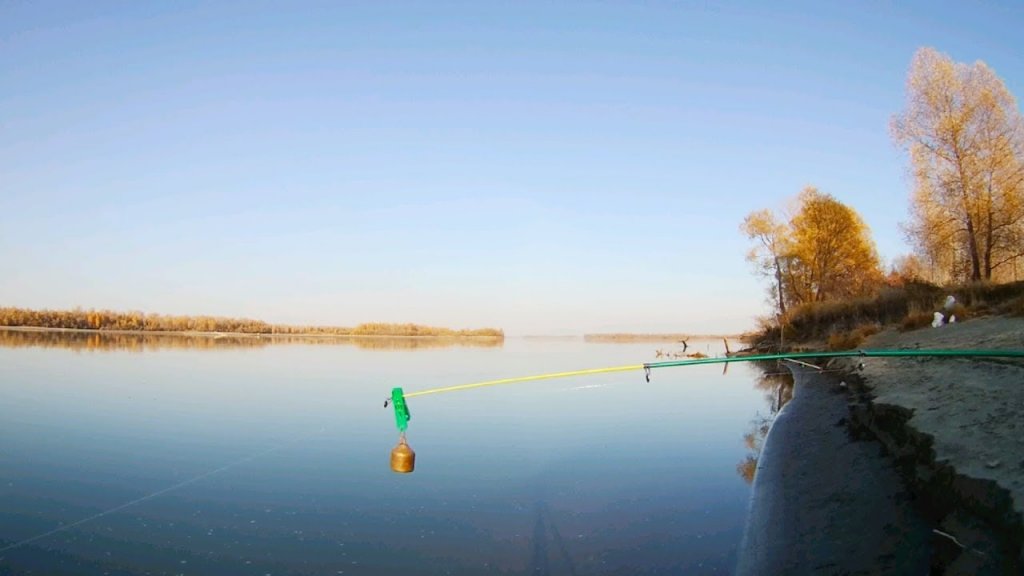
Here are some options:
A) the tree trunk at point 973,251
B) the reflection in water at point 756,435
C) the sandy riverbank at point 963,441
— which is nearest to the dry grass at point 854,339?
the reflection in water at point 756,435

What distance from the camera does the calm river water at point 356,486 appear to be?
7.31m

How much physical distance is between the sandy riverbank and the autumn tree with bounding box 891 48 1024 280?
14753 millimetres

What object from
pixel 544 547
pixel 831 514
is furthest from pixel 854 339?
pixel 544 547

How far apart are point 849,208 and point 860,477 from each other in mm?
41973

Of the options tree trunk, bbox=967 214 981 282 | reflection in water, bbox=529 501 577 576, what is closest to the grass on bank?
tree trunk, bbox=967 214 981 282

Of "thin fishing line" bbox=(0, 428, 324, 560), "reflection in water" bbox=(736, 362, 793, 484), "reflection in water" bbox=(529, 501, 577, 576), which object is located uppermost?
"thin fishing line" bbox=(0, 428, 324, 560)

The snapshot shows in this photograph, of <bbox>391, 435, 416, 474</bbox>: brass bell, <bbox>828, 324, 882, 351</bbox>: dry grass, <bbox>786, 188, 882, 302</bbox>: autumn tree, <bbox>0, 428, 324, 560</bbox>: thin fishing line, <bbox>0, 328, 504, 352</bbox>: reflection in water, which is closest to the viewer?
<bbox>391, 435, 416, 474</bbox>: brass bell

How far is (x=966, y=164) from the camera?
24188mm

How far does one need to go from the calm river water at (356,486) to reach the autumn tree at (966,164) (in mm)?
12185

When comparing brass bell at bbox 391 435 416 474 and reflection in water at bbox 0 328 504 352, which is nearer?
brass bell at bbox 391 435 416 474

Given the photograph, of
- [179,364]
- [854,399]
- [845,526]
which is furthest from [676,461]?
[179,364]

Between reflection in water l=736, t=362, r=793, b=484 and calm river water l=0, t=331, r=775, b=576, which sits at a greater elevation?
calm river water l=0, t=331, r=775, b=576

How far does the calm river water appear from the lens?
24.0 feet

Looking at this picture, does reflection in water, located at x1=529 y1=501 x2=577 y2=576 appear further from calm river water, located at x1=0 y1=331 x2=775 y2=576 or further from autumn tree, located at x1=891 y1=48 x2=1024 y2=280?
autumn tree, located at x1=891 y1=48 x2=1024 y2=280
